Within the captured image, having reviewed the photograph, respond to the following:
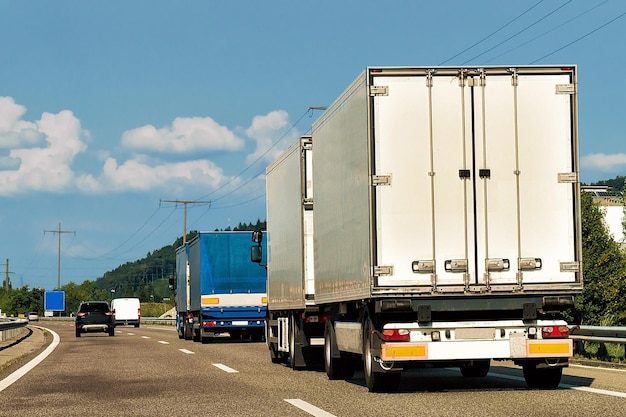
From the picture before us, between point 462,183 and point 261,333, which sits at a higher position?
point 462,183

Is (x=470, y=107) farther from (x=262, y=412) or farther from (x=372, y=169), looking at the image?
(x=262, y=412)

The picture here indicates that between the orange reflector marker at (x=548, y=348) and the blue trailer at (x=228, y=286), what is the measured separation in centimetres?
1985

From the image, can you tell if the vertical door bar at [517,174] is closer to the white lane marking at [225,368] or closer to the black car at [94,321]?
the white lane marking at [225,368]

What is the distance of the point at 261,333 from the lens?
33.9 metres

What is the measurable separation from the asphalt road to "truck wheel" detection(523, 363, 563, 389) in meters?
0.21

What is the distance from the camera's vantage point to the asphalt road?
35.3ft

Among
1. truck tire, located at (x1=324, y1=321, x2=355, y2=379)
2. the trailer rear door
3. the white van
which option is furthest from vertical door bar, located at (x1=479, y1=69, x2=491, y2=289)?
the white van

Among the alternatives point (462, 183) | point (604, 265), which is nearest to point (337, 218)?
point (462, 183)

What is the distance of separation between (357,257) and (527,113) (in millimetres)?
2631

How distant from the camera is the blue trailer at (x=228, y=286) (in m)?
32.2

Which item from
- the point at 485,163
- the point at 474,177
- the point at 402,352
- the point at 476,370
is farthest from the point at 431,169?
the point at 476,370

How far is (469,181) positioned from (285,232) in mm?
7362

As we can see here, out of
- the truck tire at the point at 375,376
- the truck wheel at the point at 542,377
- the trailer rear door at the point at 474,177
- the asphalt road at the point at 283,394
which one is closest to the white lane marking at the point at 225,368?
the asphalt road at the point at 283,394

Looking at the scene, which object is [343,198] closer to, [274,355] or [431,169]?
[431,169]
